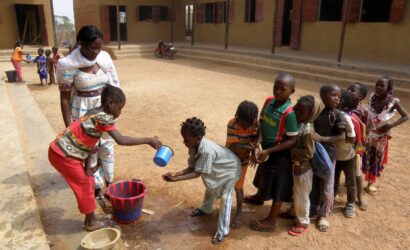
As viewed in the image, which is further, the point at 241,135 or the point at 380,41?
the point at 380,41

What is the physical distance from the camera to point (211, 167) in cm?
243

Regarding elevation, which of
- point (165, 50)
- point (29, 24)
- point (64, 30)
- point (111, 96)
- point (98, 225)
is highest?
point (29, 24)

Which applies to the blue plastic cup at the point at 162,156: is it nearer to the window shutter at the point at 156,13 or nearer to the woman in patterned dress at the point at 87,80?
the woman in patterned dress at the point at 87,80

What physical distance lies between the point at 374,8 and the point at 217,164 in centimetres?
1023

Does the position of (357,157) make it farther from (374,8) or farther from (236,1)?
(236,1)

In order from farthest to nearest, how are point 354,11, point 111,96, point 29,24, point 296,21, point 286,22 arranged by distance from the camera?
1. point 29,24
2. point 286,22
3. point 296,21
4. point 354,11
5. point 111,96

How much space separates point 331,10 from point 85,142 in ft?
37.2

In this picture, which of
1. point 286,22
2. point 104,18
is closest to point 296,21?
point 286,22

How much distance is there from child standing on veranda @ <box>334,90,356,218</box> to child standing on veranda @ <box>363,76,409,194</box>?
420 mm

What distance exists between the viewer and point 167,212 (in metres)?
3.00

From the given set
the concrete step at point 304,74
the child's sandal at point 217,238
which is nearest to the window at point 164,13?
the concrete step at point 304,74

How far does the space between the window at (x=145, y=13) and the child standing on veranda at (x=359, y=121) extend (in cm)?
1731

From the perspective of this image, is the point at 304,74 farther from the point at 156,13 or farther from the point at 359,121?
the point at 156,13

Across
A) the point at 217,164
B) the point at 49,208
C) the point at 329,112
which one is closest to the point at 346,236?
the point at 329,112
